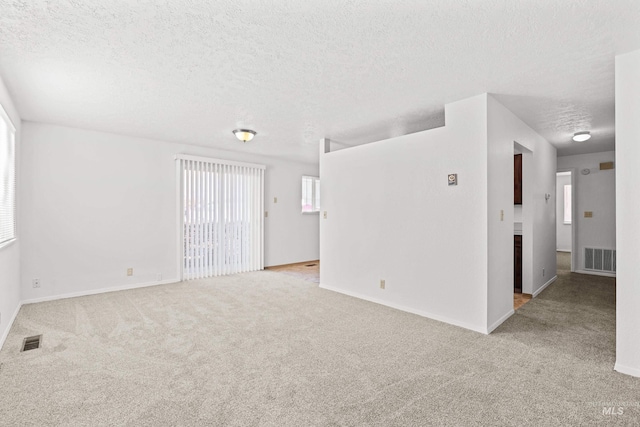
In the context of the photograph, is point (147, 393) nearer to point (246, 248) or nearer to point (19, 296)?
point (19, 296)

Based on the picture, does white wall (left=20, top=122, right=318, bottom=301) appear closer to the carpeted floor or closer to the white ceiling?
the white ceiling

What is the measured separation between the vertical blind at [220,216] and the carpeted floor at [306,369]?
189cm

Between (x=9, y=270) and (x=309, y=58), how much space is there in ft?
12.7

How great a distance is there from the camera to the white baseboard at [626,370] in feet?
7.53

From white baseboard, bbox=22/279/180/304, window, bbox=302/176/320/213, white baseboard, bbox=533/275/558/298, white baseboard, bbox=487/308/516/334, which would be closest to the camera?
white baseboard, bbox=487/308/516/334

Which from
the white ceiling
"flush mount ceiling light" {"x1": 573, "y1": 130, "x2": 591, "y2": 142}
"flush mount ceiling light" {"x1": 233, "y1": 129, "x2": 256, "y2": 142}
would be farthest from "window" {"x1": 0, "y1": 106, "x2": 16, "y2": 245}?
"flush mount ceiling light" {"x1": 573, "y1": 130, "x2": 591, "y2": 142}

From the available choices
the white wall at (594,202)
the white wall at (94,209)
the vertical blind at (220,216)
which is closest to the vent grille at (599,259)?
the white wall at (594,202)

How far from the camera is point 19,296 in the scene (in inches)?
159

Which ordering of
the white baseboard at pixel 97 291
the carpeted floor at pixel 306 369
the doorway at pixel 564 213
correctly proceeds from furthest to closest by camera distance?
1. the doorway at pixel 564 213
2. the white baseboard at pixel 97 291
3. the carpeted floor at pixel 306 369

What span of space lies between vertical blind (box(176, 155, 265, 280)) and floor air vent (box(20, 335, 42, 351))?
2.59 meters

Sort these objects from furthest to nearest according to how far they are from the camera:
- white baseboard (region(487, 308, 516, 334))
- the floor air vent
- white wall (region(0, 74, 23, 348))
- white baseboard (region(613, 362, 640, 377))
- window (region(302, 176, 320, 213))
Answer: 1. window (region(302, 176, 320, 213))
2. white baseboard (region(487, 308, 516, 334))
3. white wall (region(0, 74, 23, 348))
4. the floor air vent
5. white baseboard (region(613, 362, 640, 377))

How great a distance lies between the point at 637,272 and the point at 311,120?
11.6 ft

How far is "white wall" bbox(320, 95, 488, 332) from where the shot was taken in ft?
10.6

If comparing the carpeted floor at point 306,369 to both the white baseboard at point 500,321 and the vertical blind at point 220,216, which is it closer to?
the white baseboard at point 500,321
